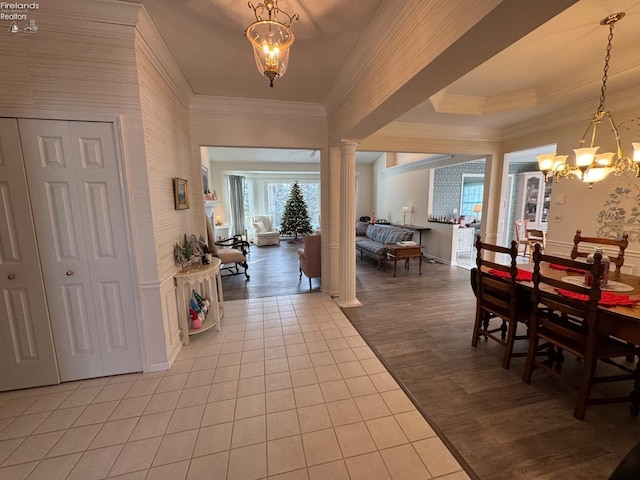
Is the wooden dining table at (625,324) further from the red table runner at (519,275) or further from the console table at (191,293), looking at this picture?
the console table at (191,293)

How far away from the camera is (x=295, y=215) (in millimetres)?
9648

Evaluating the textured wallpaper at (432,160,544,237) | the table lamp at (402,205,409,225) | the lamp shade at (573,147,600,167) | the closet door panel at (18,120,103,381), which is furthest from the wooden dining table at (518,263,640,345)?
the table lamp at (402,205,409,225)

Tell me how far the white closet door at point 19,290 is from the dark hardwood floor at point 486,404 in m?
2.89

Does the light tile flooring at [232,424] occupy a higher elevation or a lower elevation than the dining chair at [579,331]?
lower

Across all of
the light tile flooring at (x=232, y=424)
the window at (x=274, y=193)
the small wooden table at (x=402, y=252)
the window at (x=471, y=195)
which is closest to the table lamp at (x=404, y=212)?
the window at (x=471, y=195)

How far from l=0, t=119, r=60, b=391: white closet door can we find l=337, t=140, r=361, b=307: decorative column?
3061 mm

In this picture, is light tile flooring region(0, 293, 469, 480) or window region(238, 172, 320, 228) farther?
window region(238, 172, 320, 228)

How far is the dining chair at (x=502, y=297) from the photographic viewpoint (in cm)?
227

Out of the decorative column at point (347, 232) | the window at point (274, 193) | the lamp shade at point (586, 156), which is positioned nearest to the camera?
the lamp shade at point (586, 156)

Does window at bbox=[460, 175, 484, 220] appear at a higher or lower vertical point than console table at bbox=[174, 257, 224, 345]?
higher

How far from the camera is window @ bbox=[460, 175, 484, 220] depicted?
740 cm

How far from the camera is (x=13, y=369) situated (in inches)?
83.0

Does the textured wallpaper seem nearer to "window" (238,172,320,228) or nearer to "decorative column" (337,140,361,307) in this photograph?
"decorative column" (337,140,361,307)

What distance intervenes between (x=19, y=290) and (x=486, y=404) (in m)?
3.66
